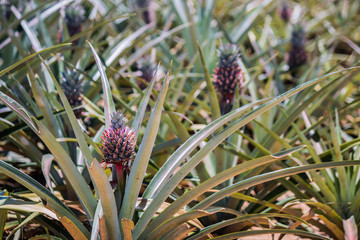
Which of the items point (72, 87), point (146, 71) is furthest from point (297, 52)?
point (72, 87)

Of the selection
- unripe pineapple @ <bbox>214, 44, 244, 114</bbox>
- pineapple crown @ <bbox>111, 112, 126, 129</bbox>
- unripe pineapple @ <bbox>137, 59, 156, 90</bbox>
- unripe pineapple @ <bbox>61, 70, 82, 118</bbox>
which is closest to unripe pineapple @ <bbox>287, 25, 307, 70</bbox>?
unripe pineapple @ <bbox>137, 59, 156, 90</bbox>

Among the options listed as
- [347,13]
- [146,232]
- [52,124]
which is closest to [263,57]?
[347,13]

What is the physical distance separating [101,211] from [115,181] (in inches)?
11.3

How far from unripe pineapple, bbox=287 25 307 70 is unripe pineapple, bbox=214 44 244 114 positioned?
169cm

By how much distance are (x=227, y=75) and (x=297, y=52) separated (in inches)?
70.9

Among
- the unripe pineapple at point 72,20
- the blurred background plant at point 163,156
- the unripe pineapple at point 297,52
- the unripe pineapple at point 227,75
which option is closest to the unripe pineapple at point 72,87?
the blurred background plant at point 163,156

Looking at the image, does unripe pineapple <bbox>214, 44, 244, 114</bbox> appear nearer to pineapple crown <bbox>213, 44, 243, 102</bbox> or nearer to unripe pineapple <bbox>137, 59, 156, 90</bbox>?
pineapple crown <bbox>213, 44, 243, 102</bbox>

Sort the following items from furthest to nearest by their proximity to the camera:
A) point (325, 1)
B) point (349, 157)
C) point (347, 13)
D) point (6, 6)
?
point (325, 1), point (347, 13), point (6, 6), point (349, 157)

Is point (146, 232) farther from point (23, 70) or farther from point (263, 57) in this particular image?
point (263, 57)

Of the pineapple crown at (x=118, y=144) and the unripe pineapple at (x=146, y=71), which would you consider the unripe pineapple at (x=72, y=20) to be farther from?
the pineapple crown at (x=118, y=144)

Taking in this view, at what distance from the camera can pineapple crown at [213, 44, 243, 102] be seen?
2.29 m

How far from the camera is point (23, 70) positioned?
246 centimetres

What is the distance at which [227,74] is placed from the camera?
2.31 meters

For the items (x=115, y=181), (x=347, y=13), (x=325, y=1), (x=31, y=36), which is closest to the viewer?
(x=115, y=181)
